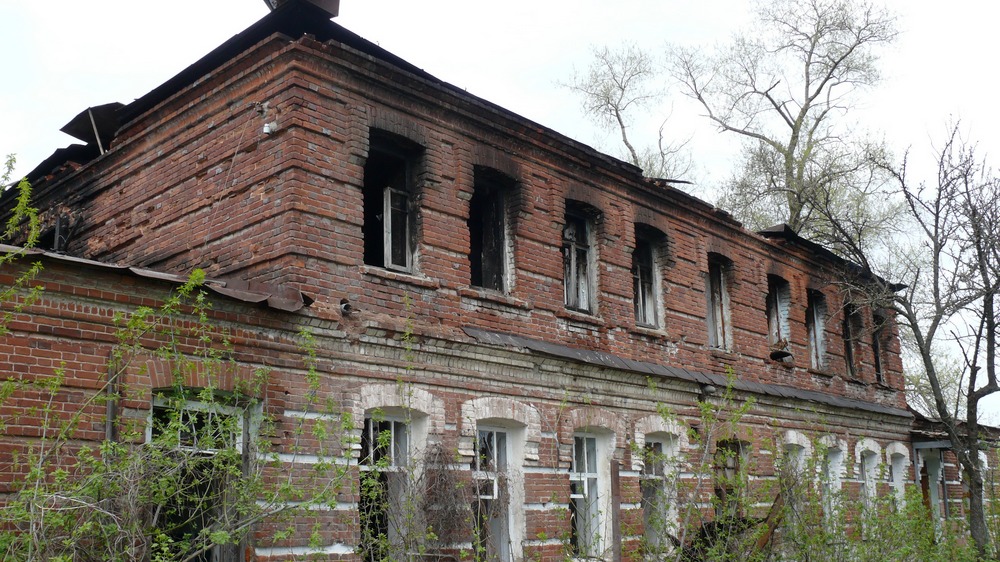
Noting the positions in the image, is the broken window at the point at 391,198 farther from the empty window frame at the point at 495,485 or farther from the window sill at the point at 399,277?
the empty window frame at the point at 495,485

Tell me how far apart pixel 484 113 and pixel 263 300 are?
423 cm

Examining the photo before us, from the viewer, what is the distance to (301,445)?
955 centimetres

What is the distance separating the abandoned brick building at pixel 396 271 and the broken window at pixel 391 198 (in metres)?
Result: 0.03

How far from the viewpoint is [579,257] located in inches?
549

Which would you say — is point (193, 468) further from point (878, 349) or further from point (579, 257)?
point (878, 349)

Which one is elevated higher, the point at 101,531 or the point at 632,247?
the point at 632,247

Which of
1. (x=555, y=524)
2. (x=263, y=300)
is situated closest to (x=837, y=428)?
(x=555, y=524)

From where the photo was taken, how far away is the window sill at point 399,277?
1054 cm

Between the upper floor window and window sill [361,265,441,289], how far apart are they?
29.0ft

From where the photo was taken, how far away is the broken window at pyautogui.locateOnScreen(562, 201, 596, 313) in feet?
44.9

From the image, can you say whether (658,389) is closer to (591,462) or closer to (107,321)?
(591,462)

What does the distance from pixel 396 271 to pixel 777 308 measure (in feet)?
31.6

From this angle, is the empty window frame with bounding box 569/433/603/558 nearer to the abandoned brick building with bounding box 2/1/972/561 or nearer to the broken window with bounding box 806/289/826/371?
the abandoned brick building with bounding box 2/1/972/561

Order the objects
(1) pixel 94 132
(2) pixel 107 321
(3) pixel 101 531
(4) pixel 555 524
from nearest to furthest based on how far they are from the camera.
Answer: (3) pixel 101 531 < (2) pixel 107 321 < (4) pixel 555 524 < (1) pixel 94 132
